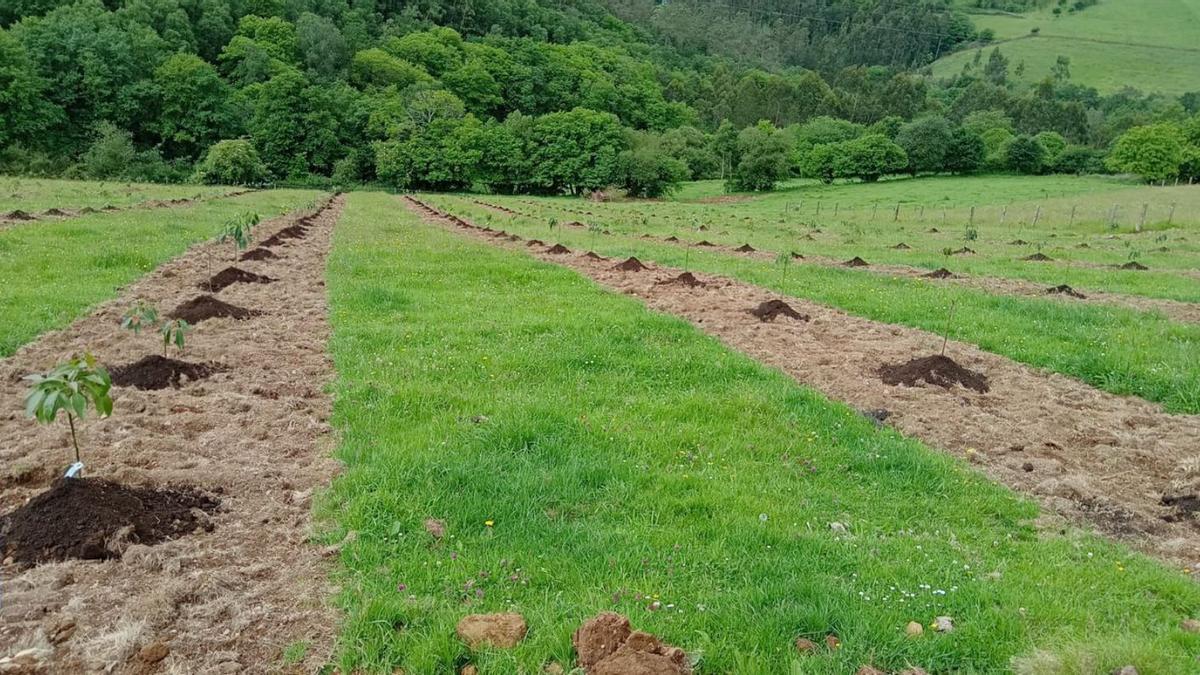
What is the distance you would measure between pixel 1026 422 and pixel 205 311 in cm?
1250

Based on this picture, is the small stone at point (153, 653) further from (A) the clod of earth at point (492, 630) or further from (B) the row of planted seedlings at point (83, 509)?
(A) the clod of earth at point (492, 630)

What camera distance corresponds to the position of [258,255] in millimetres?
19219

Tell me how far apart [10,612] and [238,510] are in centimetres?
157

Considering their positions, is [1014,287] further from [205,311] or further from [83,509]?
[83,509]

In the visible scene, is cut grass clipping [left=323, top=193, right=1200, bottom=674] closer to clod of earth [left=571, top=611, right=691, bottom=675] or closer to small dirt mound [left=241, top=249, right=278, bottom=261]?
clod of earth [left=571, top=611, right=691, bottom=675]

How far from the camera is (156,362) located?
332 inches

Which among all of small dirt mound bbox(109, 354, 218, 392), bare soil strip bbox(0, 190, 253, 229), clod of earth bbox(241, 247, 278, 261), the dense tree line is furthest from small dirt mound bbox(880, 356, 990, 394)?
the dense tree line

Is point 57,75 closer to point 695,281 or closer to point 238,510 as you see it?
point 695,281

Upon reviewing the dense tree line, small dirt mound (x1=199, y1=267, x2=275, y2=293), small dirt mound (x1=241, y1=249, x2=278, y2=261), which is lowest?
small dirt mound (x1=199, y1=267, x2=275, y2=293)

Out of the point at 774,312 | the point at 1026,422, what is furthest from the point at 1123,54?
the point at 1026,422

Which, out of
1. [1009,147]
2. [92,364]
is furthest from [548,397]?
[1009,147]

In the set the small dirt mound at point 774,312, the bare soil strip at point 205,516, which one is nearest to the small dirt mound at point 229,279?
the bare soil strip at point 205,516

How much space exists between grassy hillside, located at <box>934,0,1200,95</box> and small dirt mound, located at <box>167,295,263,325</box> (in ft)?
645

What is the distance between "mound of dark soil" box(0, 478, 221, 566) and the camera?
4594mm
